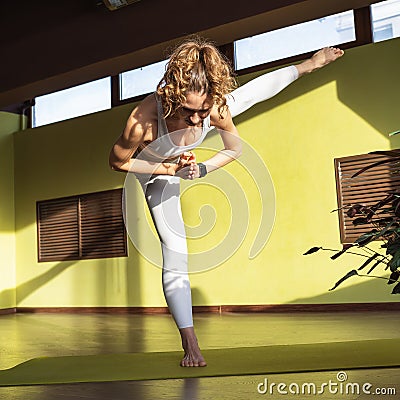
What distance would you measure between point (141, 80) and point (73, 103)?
4.01 feet

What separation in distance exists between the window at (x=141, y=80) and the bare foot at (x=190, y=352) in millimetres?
5043

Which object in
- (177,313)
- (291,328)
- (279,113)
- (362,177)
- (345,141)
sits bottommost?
(291,328)

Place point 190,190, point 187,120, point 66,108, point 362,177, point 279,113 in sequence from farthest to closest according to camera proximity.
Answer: point 66,108 < point 190,190 < point 279,113 < point 362,177 < point 187,120

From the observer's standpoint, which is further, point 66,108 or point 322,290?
point 66,108

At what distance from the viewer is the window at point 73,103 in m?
7.82

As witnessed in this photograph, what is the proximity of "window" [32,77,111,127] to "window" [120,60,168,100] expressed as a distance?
0.27 metres

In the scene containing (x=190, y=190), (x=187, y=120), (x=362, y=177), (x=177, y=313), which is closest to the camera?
(x=187, y=120)

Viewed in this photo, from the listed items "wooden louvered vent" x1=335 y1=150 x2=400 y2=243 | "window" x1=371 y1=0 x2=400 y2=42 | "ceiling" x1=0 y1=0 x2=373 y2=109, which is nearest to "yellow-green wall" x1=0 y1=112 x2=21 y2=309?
"ceiling" x1=0 y1=0 x2=373 y2=109

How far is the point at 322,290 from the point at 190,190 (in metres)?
1.92

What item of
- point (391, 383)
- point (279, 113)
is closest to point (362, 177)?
point (279, 113)

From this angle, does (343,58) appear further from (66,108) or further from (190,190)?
(66,108)

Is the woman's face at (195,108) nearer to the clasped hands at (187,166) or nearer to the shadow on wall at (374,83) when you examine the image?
the clasped hands at (187,166)

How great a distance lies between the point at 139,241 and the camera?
285 inches

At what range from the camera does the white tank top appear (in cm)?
251
